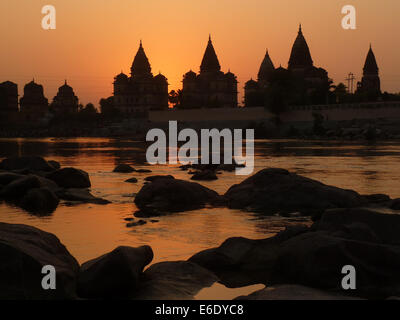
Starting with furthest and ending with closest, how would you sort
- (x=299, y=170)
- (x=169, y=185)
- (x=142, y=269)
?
1. (x=299, y=170)
2. (x=169, y=185)
3. (x=142, y=269)

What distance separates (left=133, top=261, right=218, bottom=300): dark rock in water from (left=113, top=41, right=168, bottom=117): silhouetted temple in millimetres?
126418

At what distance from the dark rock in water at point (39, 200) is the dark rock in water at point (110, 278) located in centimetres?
641

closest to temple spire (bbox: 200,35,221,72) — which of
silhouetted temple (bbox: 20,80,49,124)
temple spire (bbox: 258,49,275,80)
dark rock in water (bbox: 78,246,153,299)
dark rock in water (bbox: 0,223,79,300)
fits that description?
temple spire (bbox: 258,49,275,80)

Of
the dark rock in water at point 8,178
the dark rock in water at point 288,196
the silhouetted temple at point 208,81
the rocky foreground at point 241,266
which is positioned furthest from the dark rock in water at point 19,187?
the silhouetted temple at point 208,81

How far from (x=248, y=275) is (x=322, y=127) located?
6743cm

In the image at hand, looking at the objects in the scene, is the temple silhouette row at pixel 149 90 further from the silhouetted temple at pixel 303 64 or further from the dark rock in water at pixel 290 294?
the dark rock in water at pixel 290 294

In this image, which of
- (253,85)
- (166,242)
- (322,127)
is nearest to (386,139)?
(322,127)

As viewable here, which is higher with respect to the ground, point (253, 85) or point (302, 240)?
point (253, 85)

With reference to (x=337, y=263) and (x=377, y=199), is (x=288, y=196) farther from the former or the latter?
(x=337, y=263)

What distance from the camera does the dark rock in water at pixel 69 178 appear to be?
55.0 feet

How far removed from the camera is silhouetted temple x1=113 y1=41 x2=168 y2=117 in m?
135

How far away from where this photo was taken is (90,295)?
269 inches
